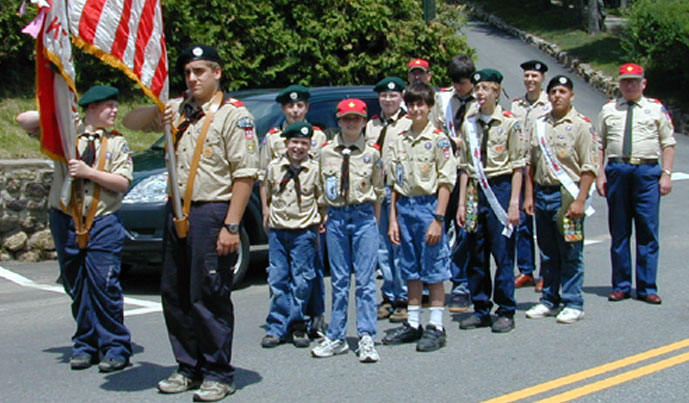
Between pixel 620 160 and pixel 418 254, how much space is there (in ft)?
8.43

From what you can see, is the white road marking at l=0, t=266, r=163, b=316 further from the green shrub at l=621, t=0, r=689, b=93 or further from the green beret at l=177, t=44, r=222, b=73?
the green shrub at l=621, t=0, r=689, b=93

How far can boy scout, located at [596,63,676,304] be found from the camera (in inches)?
322

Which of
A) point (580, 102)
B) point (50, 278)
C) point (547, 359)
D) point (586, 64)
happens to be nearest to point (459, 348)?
point (547, 359)

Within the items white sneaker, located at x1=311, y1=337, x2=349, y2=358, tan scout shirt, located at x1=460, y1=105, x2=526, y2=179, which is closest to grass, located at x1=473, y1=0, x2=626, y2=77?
tan scout shirt, located at x1=460, y1=105, x2=526, y2=179

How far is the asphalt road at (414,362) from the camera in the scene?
18.8 feet

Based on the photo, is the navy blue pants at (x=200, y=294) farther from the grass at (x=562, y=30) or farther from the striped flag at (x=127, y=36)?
the grass at (x=562, y=30)

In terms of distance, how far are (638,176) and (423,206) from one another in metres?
2.54

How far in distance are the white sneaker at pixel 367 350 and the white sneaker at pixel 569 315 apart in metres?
1.80

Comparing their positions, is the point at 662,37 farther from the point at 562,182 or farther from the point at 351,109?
the point at 351,109

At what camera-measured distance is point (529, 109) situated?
9070mm

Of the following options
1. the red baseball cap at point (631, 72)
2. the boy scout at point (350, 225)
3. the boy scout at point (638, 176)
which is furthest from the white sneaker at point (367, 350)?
the red baseball cap at point (631, 72)

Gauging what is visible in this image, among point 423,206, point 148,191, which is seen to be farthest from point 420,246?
point 148,191

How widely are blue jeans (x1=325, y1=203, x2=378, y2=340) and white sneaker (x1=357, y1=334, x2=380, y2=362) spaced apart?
57mm

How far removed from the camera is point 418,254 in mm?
6793
